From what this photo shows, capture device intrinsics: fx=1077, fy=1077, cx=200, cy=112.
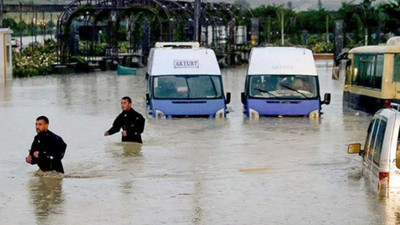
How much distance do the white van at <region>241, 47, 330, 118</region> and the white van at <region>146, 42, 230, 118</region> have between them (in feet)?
2.72

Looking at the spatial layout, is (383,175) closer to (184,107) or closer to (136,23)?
(184,107)

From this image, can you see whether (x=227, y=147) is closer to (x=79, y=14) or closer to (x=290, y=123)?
(x=290, y=123)

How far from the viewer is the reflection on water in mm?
13812

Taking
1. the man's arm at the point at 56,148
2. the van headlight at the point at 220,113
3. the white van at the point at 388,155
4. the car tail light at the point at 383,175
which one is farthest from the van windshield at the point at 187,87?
the car tail light at the point at 383,175

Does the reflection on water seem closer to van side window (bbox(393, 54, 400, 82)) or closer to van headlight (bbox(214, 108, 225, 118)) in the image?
van headlight (bbox(214, 108, 225, 118))

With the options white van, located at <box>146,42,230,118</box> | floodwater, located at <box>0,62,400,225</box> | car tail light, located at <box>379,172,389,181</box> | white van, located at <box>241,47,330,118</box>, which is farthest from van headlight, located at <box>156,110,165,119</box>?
car tail light, located at <box>379,172,389,181</box>

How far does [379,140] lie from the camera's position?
14.1 m

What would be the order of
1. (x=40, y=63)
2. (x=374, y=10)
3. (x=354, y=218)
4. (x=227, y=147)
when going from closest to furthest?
1. (x=354, y=218)
2. (x=227, y=147)
3. (x=40, y=63)
4. (x=374, y=10)

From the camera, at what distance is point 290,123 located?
90.6ft

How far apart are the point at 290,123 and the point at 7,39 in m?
27.1

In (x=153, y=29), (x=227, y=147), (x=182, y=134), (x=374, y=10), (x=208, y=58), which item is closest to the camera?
(x=227, y=147)

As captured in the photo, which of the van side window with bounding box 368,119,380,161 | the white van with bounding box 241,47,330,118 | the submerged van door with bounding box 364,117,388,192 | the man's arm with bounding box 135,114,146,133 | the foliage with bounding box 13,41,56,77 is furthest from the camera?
the foliage with bounding box 13,41,56,77

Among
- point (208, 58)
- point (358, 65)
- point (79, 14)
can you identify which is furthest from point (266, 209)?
point (79, 14)

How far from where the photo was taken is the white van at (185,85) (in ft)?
93.5
